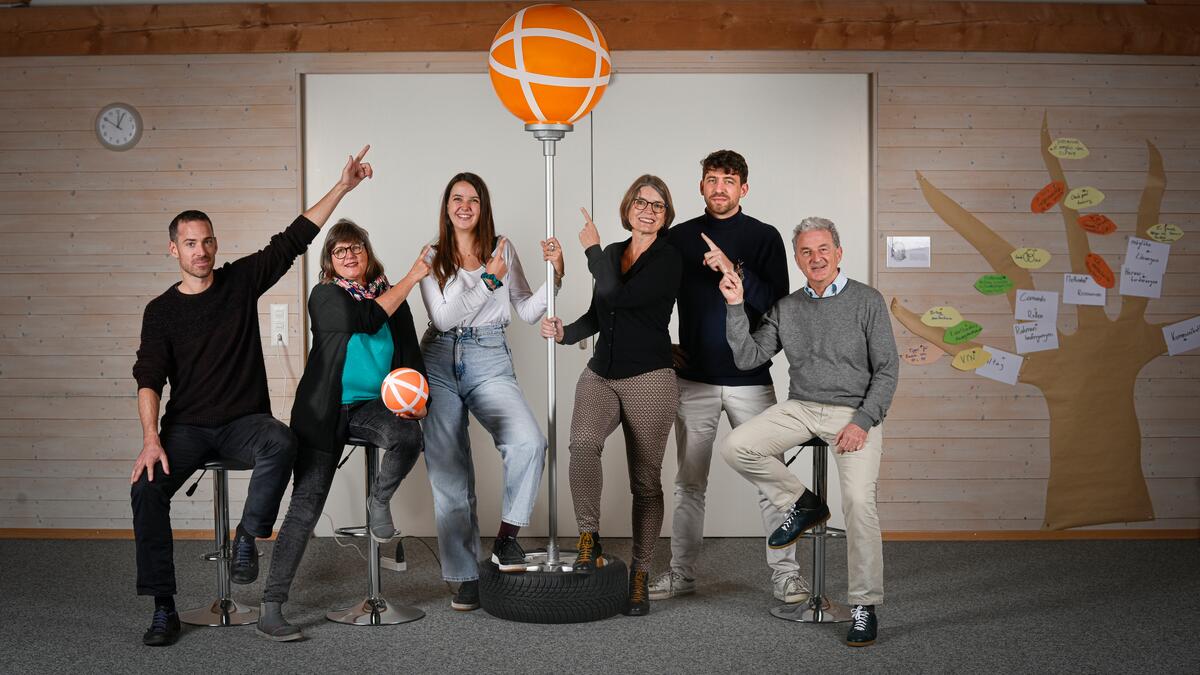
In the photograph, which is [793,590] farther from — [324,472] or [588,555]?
[324,472]

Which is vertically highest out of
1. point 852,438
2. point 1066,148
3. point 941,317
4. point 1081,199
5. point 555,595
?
point 1066,148

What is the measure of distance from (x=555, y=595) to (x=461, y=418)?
705 millimetres

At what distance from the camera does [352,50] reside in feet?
15.7

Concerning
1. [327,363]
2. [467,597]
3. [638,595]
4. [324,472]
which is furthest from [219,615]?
[638,595]

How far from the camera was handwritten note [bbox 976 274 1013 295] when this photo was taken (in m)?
4.80

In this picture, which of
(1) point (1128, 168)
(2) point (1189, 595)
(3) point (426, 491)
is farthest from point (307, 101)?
(2) point (1189, 595)

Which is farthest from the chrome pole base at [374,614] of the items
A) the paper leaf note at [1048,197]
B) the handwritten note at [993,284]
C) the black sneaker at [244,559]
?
the paper leaf note at [1048,197]

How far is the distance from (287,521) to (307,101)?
2.24 m

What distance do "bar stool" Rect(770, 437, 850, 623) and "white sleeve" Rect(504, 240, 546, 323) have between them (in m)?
1.04

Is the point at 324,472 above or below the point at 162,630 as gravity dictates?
above

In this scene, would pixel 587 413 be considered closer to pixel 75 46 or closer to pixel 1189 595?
pixel 1189 595

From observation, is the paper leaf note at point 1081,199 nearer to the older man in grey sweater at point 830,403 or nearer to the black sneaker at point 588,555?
A: the older man in grey sweater at point 830,403

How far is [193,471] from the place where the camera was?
3.34m

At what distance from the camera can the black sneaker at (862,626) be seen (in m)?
3.25
